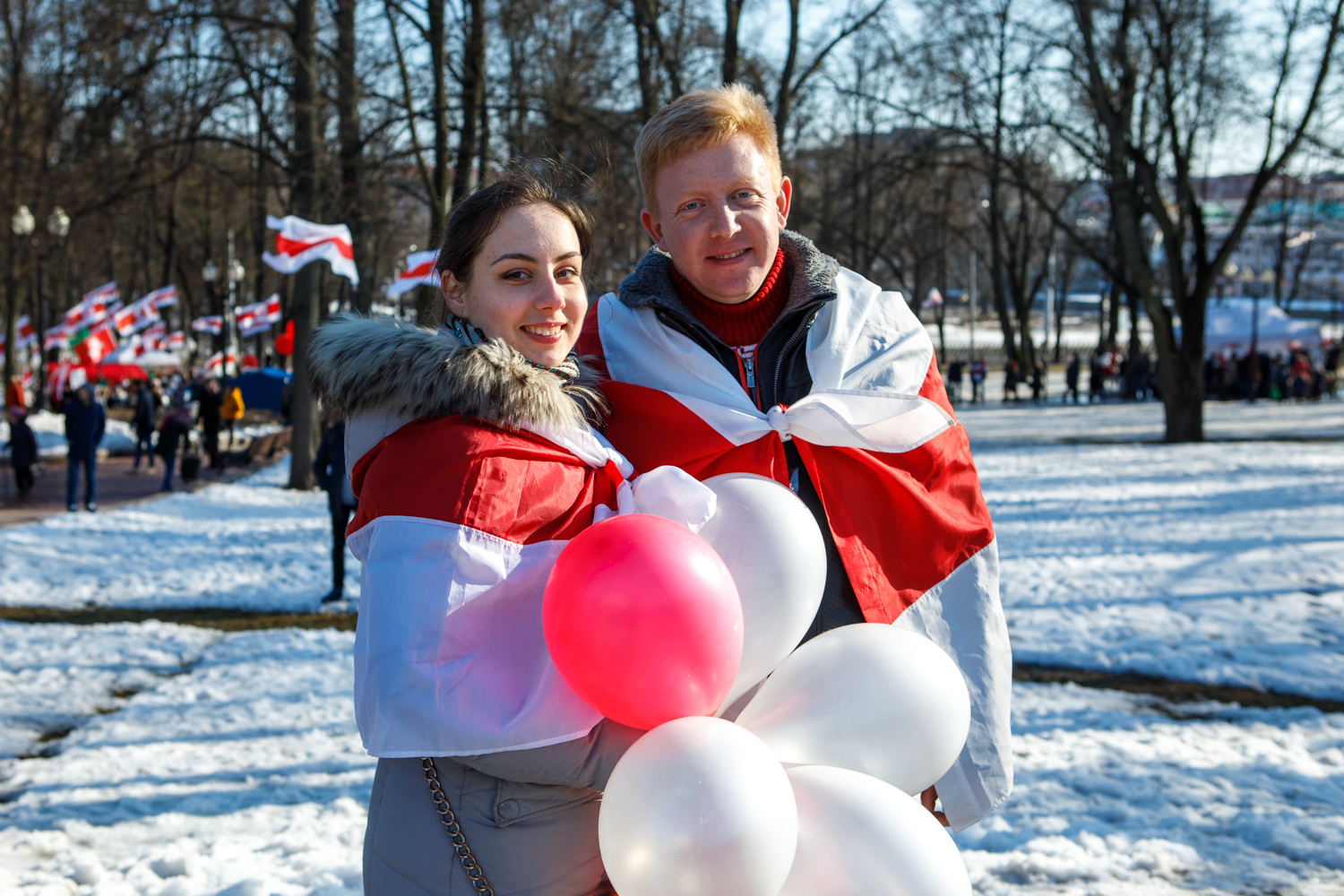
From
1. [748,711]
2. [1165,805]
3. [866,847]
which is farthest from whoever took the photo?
[1165,805]

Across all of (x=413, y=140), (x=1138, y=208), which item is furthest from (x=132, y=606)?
(x=1138, y=208)

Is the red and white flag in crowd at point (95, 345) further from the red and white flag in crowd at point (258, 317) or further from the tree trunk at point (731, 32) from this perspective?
the tree trunk at point (731, 32)

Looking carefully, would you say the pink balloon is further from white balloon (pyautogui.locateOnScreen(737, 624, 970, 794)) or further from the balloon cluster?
white balloon (pyautogui.locateOnScreen(737, 624, 970, 794))

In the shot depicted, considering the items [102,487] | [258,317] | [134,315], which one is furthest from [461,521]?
[258,317]

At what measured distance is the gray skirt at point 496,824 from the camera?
181 centimetres

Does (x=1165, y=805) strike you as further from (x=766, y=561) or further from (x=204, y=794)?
(x=204, y=794)

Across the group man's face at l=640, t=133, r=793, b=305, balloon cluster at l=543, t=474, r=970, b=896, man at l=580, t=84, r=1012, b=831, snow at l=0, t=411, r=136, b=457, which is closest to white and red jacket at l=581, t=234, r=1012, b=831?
man at l=580, t=84, r=1012, b=831

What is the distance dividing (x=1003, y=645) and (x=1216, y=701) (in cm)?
351

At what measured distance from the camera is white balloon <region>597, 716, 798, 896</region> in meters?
1.60

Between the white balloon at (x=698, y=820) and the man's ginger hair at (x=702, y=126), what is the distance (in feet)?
3.92

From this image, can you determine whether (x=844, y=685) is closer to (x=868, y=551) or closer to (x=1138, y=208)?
(x=868, y=551)

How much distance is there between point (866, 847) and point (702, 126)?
4.63ft

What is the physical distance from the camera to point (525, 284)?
6.60ft

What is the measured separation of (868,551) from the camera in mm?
2281
